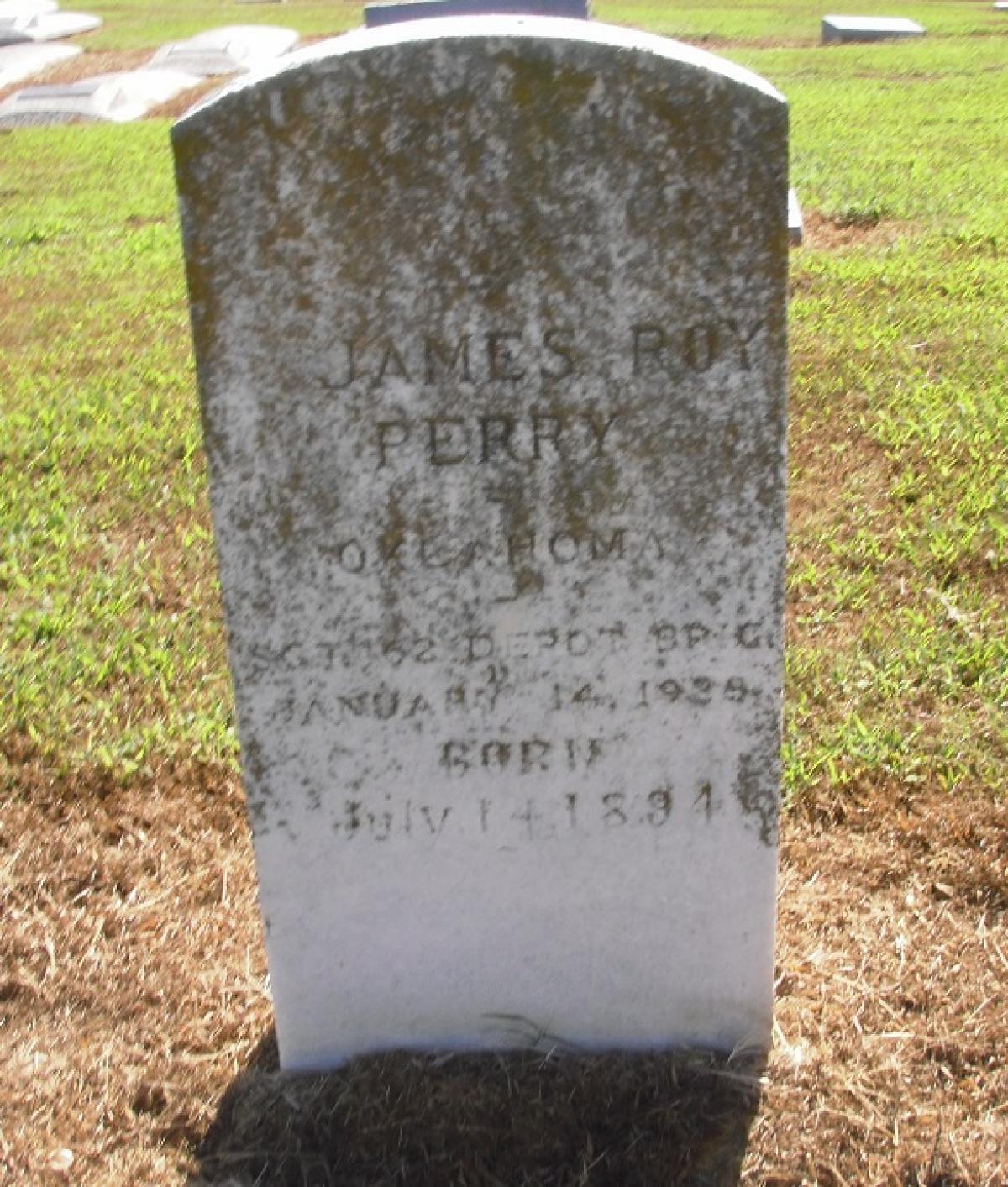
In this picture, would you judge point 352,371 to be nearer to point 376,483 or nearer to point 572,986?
point 376,483

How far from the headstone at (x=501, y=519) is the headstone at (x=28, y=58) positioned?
16164mm

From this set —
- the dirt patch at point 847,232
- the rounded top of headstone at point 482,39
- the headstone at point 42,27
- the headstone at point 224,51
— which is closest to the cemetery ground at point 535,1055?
the dirt patch at point 847,232

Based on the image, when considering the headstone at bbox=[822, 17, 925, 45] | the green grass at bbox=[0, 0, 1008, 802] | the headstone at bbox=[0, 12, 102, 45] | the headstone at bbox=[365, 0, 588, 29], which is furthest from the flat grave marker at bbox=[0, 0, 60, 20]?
the headstone at bbox=[365, 0, 588, 29]

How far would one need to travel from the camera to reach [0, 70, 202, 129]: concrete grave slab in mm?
12758

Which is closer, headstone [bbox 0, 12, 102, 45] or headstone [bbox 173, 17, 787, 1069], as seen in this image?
headstone [bbox 173, 17, 787, 1069]

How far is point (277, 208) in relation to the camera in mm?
1869

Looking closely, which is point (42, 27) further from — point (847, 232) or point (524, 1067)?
point (524, 1067)

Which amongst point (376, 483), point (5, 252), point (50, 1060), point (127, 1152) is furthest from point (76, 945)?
point (5, 252)

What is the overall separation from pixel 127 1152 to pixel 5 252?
23.0ft

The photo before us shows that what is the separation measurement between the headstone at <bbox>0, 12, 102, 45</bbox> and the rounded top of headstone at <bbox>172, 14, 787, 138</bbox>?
772 inches

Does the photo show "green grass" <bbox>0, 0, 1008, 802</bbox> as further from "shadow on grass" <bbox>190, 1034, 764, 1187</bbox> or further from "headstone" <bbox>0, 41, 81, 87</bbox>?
"headstone" <bbox>0, 41, 81, 87</bbox>

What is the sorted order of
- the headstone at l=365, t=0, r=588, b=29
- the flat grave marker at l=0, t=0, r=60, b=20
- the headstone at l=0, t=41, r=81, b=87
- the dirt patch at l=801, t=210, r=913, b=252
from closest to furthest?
1. the dirt patch at l=801, t=210, r=913, b=252
2. the headstone at l=365, t=0, r=588, b=29
3. the headstone at l=0, t=41, r=81, b=87
4. the flat grave marker at l=0, t=0, r=60, b=20

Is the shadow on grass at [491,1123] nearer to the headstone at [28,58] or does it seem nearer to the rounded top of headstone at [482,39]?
the rounded top of headstone at [482,39]

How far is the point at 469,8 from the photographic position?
814cm
